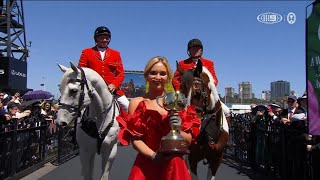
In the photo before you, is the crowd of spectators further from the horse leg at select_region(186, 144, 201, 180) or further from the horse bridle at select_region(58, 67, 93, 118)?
the horse leg at select_region(186, 144, 201, 180)

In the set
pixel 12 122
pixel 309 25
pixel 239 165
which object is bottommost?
pixel 239 165

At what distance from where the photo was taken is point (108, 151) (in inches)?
244

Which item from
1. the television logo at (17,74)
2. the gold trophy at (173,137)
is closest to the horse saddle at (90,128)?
the gold trophy at (173,137)

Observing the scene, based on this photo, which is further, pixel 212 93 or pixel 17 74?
pixel 17 74

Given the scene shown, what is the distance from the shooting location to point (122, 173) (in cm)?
1079

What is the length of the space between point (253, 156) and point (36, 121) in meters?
6.38

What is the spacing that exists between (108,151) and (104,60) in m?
1.64

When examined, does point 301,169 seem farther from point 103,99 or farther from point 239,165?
point 239,165

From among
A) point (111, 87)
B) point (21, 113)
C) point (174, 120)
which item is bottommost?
point (21, 113)

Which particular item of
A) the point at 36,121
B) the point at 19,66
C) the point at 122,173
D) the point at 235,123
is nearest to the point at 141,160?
the point at 122,173

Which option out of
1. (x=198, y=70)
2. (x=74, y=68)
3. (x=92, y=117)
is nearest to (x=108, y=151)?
(x=92, y=117)

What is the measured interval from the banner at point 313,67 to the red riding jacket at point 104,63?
310 centimetres

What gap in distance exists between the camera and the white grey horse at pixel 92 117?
18.4 ft

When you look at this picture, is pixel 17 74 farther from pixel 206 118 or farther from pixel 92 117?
pixel 206 118
